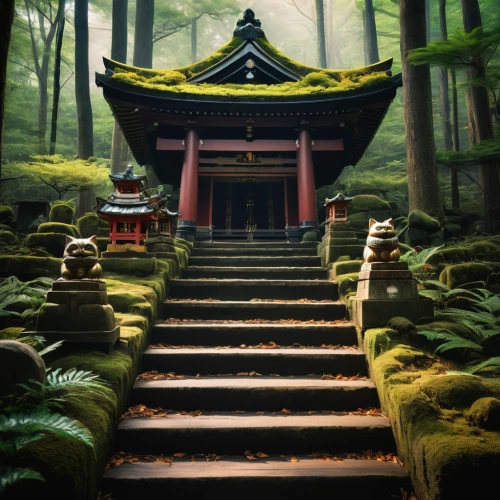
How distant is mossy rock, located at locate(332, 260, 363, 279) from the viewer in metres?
6.18

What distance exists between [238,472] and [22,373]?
1.73 m

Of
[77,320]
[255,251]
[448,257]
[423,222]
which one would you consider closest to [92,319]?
[77,320]

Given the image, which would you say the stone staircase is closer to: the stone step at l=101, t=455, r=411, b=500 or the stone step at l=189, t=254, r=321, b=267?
the stone step at l=101, t=455, r=411, b=500

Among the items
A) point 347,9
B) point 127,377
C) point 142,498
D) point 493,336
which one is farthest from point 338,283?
point 347,9

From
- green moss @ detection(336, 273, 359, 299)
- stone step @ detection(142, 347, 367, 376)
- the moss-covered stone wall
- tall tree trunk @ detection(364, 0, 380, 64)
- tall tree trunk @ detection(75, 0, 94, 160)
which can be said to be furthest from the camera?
tall tree trunk @ detection(364, 0, 380, 64)

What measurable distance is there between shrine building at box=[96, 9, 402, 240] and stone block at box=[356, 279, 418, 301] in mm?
5989

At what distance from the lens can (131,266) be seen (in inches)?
231

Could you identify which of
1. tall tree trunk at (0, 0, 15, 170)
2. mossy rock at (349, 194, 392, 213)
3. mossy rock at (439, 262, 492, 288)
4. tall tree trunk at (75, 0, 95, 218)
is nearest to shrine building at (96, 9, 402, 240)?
mossy rock at (349, 194, 392, 213)

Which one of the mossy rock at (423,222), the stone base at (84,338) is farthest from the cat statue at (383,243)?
the mossy rock at (423,222)

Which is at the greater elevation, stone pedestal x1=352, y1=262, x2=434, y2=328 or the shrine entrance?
the shrine entrance

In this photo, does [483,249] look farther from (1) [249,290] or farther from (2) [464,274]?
(1) [249,290]

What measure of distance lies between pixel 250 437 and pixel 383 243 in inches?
105

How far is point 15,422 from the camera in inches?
82.3

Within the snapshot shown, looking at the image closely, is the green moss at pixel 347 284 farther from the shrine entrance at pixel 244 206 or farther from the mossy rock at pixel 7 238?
the mossy rock at pixel 7 238
